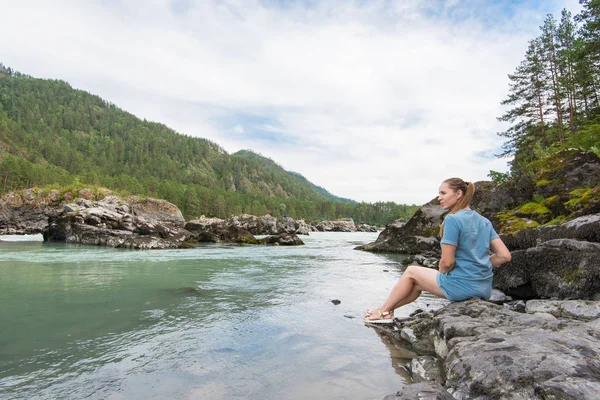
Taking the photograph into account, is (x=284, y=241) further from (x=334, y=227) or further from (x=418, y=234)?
(x=334, y=227)

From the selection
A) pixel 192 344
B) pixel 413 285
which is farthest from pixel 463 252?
pixel 192 344

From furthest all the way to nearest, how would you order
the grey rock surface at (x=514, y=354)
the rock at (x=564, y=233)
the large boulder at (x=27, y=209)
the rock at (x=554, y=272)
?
the large boulder at (x=27, y=209), the rock at (x=564, y=233), the rock at (x=554, y=272), the grey rock surface at (x=514, y=354)

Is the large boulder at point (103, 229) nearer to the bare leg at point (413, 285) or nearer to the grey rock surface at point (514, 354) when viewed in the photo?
the bare leg at point (413, 285)

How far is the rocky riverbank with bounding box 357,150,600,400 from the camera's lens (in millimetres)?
2729

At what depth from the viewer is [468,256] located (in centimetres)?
484

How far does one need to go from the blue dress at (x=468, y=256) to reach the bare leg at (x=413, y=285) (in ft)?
0.54

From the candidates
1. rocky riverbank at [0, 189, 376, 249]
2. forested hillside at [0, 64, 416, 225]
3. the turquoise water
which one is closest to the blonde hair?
the turquoise water

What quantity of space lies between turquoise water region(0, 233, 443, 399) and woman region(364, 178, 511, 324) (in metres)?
1.28

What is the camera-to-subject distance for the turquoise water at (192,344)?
400 cm

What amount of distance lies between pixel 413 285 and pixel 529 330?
1989 millimetres

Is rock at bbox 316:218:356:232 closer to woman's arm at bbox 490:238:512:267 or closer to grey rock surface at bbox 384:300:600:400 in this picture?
woman's arm at bbox 490:238:512:267

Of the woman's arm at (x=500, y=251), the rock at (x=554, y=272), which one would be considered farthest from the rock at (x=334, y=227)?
the woman's arm at (x=500, y=251)

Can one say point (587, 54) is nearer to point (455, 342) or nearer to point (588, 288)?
point (588, 288)

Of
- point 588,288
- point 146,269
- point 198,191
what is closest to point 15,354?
point 588,288
